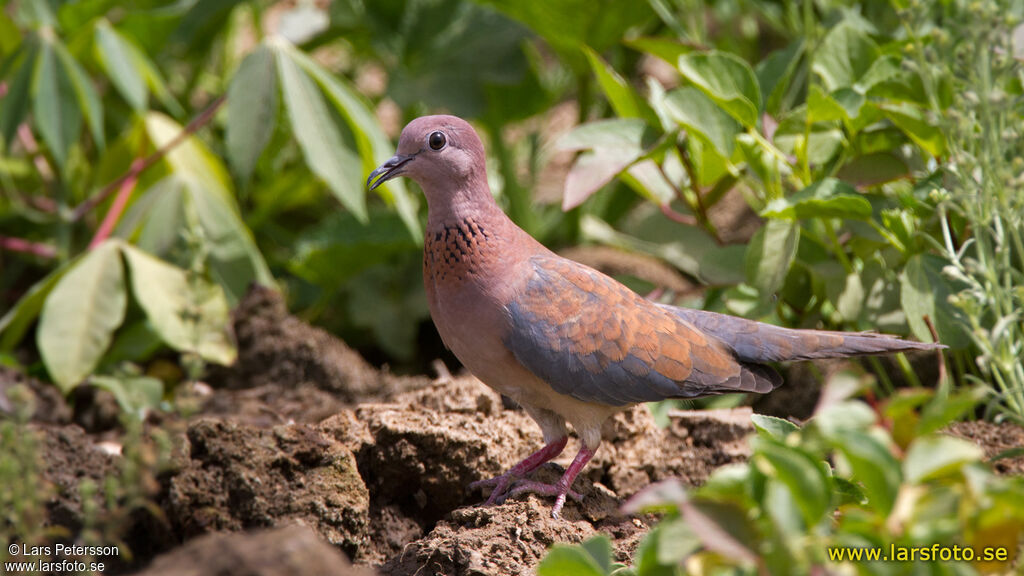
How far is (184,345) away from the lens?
378 cm

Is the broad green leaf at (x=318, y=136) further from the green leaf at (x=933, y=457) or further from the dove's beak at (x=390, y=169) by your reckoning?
the green leaf at (x=933, y=457)

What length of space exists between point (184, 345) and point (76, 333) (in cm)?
39

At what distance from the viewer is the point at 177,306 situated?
153 inches

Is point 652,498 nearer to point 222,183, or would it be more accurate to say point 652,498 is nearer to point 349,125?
point 349,125

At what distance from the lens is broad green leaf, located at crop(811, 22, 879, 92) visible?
329 cm

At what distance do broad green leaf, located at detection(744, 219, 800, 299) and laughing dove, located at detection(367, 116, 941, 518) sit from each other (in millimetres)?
211

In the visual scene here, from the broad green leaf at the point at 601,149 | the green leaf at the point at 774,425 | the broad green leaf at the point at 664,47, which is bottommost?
the green leaf at the point at 774,425

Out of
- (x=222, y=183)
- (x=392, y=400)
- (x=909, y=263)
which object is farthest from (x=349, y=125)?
(x=909, y=263)

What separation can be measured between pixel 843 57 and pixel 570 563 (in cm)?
224

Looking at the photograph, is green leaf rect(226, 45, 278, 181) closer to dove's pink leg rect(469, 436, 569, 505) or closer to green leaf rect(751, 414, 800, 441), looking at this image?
dove's pink leg rect(469, 436, 569, 505)

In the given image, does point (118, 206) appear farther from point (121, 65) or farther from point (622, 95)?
point (622, 95)

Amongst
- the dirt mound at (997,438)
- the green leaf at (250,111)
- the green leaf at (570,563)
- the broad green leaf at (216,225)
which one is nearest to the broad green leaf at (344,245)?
the broad green leaf at (216,225)

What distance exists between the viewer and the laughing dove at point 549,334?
9.07 ft

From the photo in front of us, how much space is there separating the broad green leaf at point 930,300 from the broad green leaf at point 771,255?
347mm
